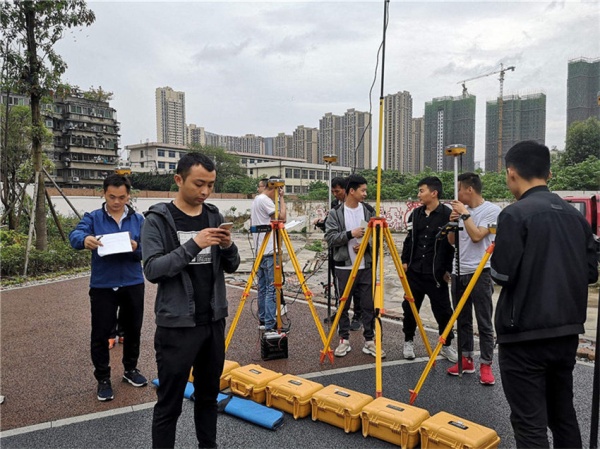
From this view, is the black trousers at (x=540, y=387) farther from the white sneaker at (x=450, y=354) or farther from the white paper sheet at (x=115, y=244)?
the white paper sheet at (x=115, y=244)

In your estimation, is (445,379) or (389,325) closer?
(445,379)

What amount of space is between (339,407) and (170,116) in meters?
102

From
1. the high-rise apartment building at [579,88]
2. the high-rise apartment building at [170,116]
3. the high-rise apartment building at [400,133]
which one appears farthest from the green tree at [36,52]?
the high-rise apartment building at [170,116]

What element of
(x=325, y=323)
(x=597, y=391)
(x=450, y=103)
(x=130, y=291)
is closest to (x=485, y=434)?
(x=597, y=391)

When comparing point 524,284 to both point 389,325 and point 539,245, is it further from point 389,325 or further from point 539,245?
point 389,325

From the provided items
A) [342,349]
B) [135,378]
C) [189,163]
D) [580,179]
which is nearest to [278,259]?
[342,349]

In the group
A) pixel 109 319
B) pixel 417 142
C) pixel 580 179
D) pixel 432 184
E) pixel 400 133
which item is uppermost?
pixel 400 133

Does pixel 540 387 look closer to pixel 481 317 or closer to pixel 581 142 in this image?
pixel 481 317

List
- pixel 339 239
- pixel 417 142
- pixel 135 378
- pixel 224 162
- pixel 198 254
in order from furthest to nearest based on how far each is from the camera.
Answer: pixel 224 162, pixel 417 142, pixel 339 239, pixel 135 378, pixel 198 254

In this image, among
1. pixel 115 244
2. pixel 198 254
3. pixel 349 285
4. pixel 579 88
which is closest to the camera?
pixel 198 254

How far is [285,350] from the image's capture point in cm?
492

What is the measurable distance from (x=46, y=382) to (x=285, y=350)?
2502 millimetres

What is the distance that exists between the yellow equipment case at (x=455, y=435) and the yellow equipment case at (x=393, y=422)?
76mm

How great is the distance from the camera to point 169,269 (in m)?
2.33
